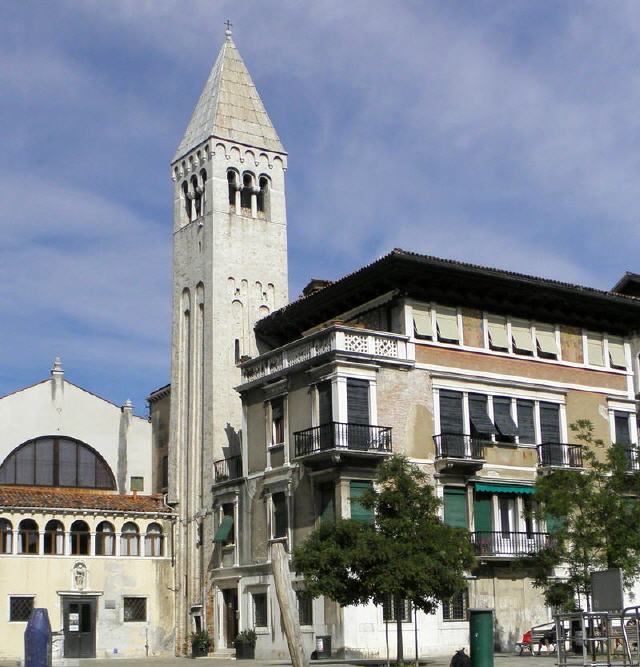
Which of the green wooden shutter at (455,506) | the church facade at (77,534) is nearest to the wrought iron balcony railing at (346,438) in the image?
the green wooden shutter at (455,506)

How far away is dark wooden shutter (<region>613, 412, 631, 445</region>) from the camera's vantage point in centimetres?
4522

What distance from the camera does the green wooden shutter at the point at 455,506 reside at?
1565 inches

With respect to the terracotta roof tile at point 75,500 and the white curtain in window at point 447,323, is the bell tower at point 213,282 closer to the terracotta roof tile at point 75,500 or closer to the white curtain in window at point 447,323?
the terracotta roof tile at point 75,500

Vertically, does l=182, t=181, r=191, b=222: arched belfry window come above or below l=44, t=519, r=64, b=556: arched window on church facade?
above

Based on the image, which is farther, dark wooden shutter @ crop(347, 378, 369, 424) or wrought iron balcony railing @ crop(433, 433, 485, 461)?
Result: wrought iron balcony railing @ crop(433, 433, 485, 461)

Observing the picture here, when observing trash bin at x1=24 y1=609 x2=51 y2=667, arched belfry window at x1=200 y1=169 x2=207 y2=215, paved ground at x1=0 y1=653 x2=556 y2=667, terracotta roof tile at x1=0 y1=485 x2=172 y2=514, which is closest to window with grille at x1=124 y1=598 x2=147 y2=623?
paved ground at x1=0 y1=653 x2=556 y2=667

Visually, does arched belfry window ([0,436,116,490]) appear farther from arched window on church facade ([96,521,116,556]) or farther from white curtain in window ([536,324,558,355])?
white curtain in window ([536,324,558,355])

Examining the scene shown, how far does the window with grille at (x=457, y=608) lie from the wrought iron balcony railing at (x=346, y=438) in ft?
17.6

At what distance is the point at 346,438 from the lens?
37812mm

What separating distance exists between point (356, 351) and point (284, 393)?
143 inches

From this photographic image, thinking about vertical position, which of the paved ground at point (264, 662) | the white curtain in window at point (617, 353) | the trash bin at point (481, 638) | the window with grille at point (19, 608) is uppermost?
the white curtain in window at point (617, 353)

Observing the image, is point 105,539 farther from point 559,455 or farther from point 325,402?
point 559,455

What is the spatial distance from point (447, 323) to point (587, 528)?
9.37 meters

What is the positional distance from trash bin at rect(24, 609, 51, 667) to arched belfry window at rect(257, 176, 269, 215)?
105ft
